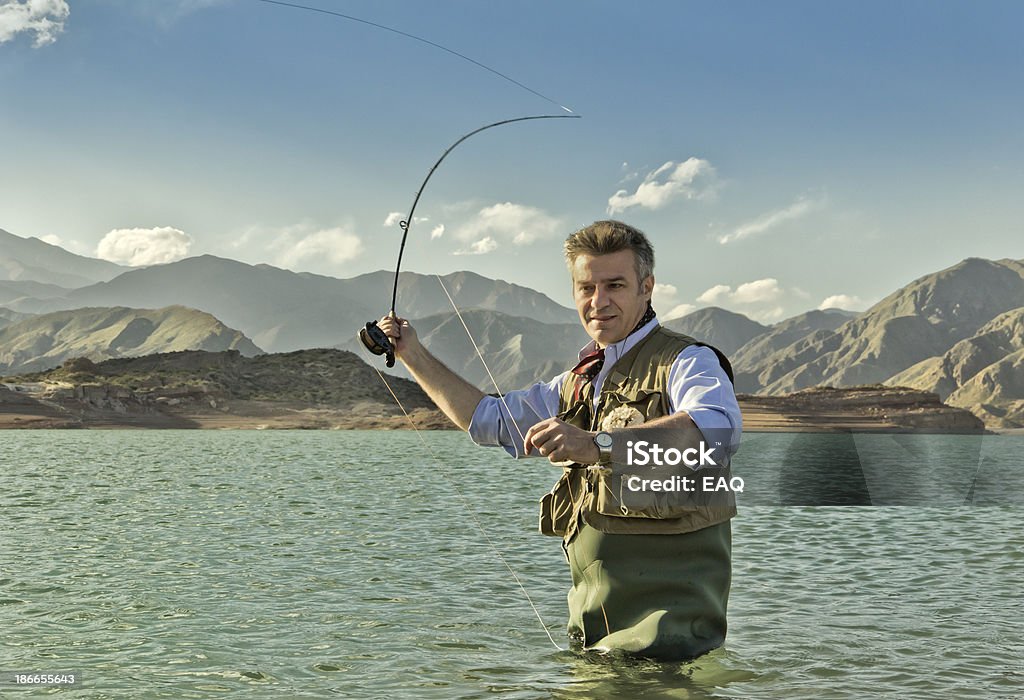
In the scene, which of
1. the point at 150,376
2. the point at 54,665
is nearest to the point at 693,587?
the point at 54,665

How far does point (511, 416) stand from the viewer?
5168 mm

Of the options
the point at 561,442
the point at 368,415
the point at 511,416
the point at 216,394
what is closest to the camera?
the point at 561,442

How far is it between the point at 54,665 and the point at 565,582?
575 cm

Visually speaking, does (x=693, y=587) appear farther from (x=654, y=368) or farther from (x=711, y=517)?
(x=654, y=368)

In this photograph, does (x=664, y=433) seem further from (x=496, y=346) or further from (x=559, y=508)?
(x=496, y=346)

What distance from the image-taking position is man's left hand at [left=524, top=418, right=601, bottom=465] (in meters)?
3.92

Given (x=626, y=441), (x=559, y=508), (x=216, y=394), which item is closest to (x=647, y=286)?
(x=626, y=441)

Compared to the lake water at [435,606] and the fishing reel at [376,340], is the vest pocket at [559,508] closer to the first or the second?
the lake water at [435,606]

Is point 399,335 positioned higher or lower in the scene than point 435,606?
higher

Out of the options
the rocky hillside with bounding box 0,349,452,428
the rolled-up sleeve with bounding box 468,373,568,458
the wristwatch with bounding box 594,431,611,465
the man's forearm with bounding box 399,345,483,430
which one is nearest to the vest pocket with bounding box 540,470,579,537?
the rolled-up sleeve with bounding box 468,373,568,458

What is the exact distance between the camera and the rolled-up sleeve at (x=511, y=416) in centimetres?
518

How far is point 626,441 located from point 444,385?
1.49 metres

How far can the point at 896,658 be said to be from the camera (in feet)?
25.4

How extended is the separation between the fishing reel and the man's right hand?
0.08 feet
